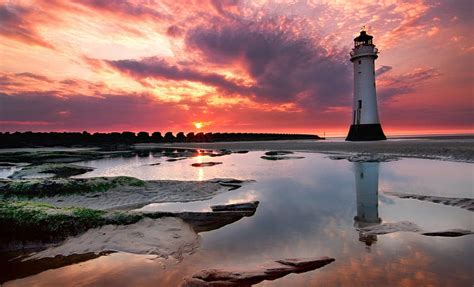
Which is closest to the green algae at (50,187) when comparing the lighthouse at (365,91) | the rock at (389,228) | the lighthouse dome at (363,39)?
the rock at (389,228)

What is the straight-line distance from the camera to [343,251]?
6.50 metres

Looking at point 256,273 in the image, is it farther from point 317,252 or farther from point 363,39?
point 363,39

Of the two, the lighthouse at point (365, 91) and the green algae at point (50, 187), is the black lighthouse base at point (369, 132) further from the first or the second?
the green algae at point (50, 187)

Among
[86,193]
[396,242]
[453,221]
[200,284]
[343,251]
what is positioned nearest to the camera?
[200,284]

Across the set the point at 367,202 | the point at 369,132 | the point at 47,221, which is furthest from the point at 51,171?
the point at 369,132

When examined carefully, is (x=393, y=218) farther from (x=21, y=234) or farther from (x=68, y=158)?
(x=68, y=158)

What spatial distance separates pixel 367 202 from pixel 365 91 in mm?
36399

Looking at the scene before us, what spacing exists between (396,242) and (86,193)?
12683 millimetres

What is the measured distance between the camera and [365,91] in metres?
43.4

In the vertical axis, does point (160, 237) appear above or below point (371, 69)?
below

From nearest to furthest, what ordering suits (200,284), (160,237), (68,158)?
(200,284) → (160,237) → (68,158)

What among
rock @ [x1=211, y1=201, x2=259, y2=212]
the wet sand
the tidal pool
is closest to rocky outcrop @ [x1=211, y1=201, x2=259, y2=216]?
rock @ [x1=211, y1=201, x2=259, y2=212]

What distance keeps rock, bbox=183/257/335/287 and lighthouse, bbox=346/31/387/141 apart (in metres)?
42.3

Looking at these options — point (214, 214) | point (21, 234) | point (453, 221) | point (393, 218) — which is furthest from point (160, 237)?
point (453, 221)
